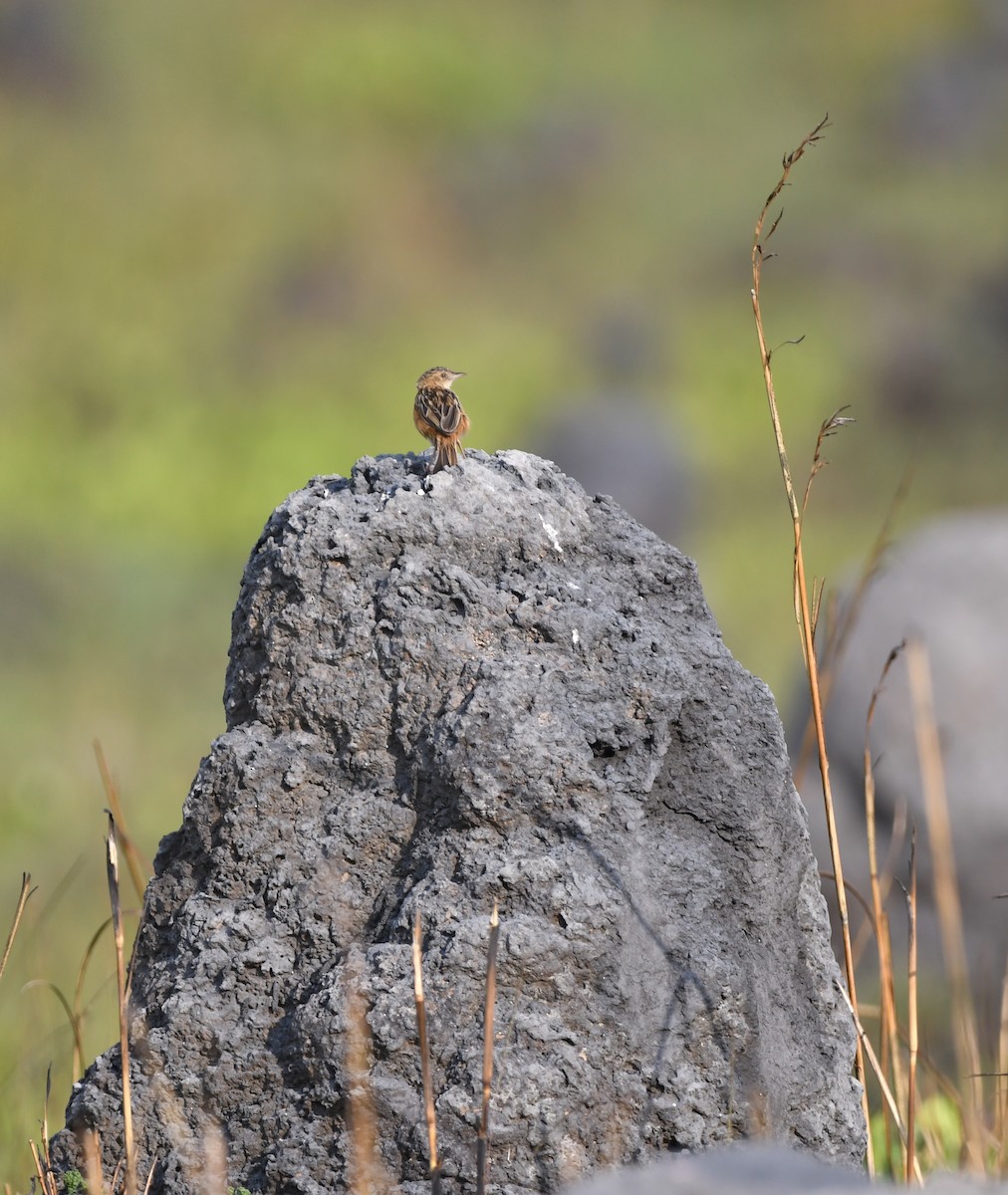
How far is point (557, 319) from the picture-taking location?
88.0 ft

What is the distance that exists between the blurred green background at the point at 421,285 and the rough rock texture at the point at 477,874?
5.72 m

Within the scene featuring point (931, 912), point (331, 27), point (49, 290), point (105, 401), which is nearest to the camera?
point (931, 912)

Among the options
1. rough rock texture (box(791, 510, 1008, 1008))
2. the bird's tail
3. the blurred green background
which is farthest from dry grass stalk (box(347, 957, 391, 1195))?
the blurred green background

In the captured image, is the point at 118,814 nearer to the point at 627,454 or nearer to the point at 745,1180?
the point at 745,1180

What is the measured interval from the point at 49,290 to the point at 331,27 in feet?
43.3

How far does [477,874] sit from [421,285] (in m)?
27.9

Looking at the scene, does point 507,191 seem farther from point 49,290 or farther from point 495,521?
point 495,521

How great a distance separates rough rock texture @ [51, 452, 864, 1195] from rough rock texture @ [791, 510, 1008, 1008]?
481cm

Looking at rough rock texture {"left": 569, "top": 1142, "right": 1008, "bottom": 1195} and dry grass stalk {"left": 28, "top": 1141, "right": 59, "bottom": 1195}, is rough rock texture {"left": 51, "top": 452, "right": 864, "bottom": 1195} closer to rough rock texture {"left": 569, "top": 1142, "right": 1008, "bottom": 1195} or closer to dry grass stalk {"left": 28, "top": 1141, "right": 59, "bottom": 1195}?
dry grass stalk {"left": 28, "top": 1141, "right": 59, "bottom": 1195}

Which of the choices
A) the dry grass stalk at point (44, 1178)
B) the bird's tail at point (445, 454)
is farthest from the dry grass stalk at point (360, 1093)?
the bird's tail at point (445, 454)

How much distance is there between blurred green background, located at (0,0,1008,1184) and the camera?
573 inches

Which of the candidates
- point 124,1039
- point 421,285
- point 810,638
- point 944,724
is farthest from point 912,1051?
point 421,285

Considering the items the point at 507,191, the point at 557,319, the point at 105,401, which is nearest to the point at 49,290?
the point at 105,401

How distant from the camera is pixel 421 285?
29031 mm
